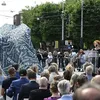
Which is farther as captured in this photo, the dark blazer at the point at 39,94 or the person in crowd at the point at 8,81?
the person in crowd at the point at 8,81

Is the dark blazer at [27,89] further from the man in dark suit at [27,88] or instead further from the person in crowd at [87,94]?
the person in crowd at [87,94]

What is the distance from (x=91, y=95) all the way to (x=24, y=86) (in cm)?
648

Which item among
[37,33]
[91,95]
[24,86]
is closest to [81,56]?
[24,86]

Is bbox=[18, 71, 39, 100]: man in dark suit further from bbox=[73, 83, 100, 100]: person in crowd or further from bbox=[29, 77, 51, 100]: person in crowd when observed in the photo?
bbox=[73, 83, 100, 100]: person in crowd

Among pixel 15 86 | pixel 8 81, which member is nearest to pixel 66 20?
pixel 8 81

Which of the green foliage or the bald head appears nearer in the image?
the bald head

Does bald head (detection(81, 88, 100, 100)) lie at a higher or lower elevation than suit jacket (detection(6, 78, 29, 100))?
higher

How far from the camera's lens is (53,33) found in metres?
77.3

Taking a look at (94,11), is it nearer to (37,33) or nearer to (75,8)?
(75,8)

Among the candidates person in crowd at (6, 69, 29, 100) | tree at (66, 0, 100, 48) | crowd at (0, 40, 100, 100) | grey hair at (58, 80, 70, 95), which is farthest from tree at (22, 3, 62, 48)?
grey hair at (58, 80, 70, 95)

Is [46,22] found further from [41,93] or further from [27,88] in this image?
[41,93]

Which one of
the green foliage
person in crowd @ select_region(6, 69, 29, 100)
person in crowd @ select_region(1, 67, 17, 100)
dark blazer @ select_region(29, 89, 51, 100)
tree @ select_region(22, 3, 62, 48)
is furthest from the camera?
tree @ select_region(22, 3, 62, 48)

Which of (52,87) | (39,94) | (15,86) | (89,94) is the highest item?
(89,94)

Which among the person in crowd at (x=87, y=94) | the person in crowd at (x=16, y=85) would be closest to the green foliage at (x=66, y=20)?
the person in crowd at (x=16, y=85)
